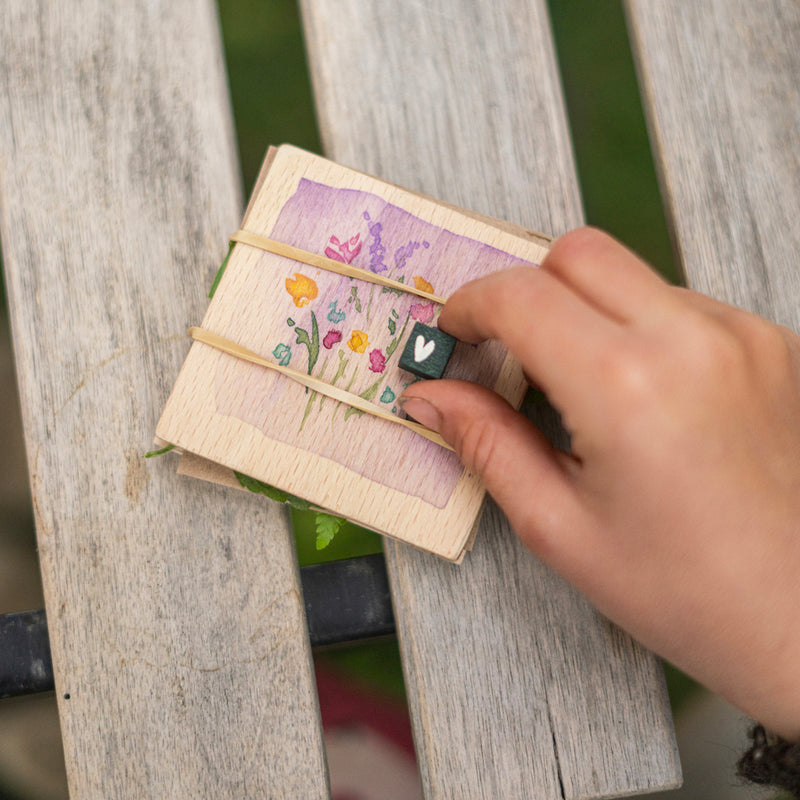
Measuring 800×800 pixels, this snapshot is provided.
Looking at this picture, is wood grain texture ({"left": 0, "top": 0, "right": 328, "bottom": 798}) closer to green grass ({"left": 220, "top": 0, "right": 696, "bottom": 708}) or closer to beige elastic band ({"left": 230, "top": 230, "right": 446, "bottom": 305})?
beige elastic band ({"left": 230, "top": 230, "right": 446, "bottom": 305})

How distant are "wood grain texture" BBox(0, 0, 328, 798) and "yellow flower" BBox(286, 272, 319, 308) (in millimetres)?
126

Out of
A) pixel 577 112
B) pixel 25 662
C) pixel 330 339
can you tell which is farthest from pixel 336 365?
pixel 577 112

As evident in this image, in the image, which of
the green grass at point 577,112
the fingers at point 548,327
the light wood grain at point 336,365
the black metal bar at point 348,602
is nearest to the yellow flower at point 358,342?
the light wood grain at point 336,365

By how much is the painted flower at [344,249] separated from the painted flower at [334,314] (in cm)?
5

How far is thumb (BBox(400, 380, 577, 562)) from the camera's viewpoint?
2.07ft

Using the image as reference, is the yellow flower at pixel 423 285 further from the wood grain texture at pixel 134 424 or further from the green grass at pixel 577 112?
the green grass at pixel 577 112

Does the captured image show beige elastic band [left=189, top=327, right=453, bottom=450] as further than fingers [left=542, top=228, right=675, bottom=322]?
Yes

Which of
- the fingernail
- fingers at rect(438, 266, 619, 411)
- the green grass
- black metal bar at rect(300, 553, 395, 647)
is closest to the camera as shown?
fingers at rect(438, 266, 619, 411)

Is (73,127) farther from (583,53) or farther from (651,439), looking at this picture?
(583,53)

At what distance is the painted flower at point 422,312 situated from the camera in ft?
2.35

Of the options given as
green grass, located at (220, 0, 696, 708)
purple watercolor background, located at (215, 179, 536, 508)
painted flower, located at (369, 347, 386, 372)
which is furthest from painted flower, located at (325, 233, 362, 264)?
green grass, located at (220, 0, 696, 708)

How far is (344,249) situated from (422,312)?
0.11 metres

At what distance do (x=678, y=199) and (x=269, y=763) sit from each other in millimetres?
785

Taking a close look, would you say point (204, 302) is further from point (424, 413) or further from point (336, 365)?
point (424, 413)
